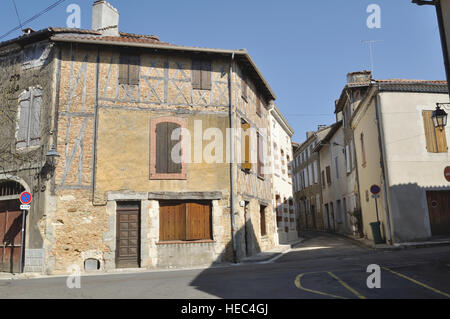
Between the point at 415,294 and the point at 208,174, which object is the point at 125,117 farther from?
the point at 415,294

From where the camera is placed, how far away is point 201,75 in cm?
1403

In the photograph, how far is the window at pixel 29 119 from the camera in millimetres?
13250

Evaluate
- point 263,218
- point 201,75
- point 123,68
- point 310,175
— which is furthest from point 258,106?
point 310,175

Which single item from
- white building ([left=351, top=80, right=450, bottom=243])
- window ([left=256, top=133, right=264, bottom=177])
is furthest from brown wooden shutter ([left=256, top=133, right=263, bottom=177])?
white building ([left=351, top=80, right=450, bottom=243])

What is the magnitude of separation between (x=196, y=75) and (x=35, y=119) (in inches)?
217

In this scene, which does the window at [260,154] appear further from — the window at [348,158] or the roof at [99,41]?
the window at [348,158]

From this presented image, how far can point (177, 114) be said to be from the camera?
13.6m

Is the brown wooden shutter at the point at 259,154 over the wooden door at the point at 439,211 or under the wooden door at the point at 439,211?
over

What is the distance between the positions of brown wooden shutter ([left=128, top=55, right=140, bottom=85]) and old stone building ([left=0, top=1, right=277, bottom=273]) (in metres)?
0.03

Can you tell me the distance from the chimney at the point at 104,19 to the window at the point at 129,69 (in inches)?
99.4

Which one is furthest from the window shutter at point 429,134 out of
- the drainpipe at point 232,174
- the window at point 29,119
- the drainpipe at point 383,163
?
the window at point 29,119

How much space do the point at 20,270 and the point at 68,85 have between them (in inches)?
233

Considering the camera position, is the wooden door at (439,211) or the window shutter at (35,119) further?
the wooden door at (439,211)

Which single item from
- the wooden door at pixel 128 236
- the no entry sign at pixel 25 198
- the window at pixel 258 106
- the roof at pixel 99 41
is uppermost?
the roof at pixel 99 41
